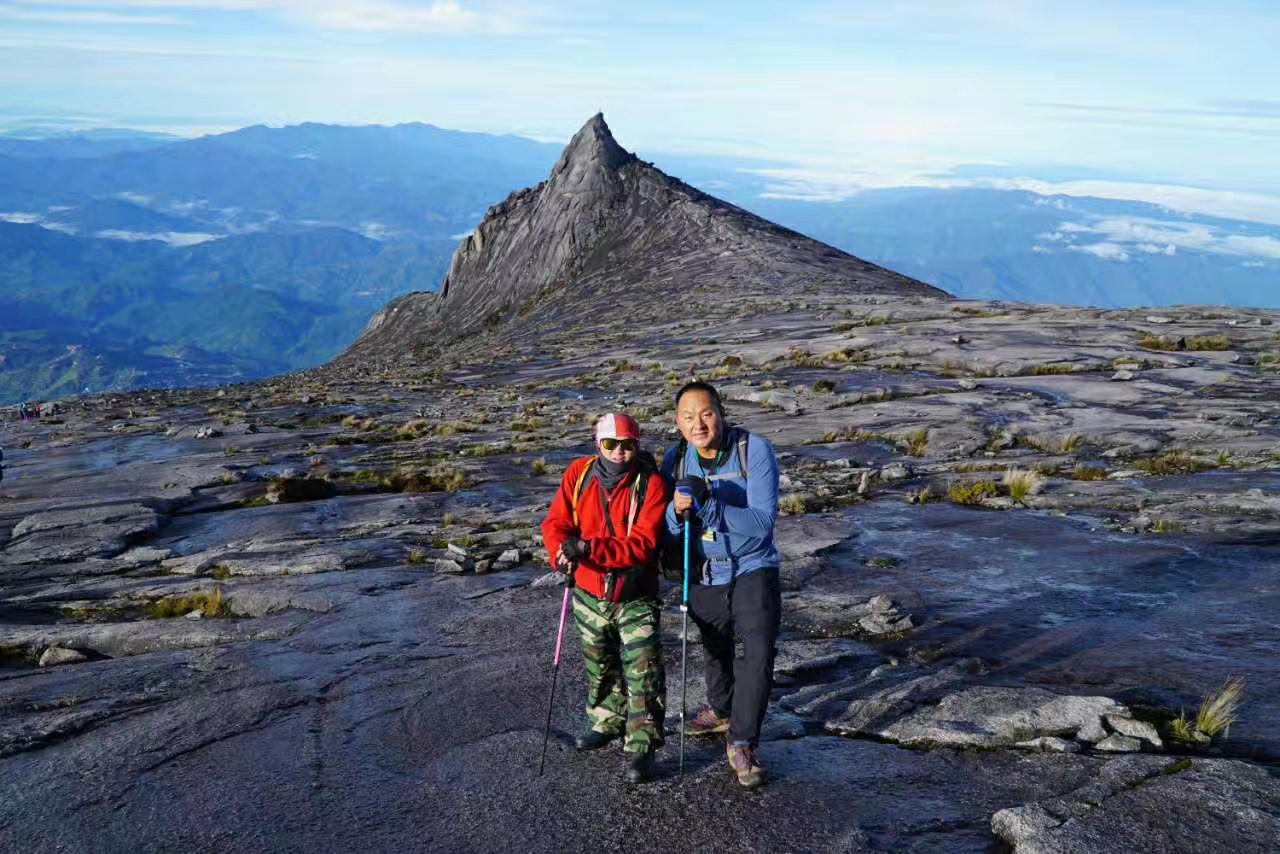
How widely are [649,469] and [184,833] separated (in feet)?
14.1

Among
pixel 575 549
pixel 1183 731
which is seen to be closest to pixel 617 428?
pixel 575 549

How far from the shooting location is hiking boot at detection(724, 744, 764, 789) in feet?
23.3

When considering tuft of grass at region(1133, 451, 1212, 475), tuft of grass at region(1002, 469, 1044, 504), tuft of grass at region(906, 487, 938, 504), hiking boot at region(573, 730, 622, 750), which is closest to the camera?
hiking boot at region(573, 730, 622, 750)

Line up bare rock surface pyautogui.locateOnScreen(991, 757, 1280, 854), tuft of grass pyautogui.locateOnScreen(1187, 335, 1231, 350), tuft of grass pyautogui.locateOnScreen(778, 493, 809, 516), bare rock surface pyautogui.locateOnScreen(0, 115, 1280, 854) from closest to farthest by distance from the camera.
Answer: bare rock surface pyautogui.locateOnScreen(991, 757, 1280, 854) → bare rock surface pyautogui.locateOnScreen(0, 115, 1280, 854) → tuft of grass pyautogui.locateOnScreen(778, 493, 809, 516) → tuft of grass pyautogui.locateOnScreen(1187, 335, 1231, 350)

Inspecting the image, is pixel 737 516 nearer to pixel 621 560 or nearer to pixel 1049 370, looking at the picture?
pixel 621 560

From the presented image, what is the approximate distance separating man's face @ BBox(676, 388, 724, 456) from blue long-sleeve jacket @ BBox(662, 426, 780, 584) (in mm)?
188

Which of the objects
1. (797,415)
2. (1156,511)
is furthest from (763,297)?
(1156,511)

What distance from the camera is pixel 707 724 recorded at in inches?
318

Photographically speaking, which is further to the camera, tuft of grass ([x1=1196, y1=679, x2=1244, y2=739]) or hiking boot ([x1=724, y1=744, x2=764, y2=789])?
tuft of grass ([x1=1196, y1=679, x2=1244, y2=739])

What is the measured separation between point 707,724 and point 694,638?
2491mm

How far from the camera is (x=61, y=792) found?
7.28 meters

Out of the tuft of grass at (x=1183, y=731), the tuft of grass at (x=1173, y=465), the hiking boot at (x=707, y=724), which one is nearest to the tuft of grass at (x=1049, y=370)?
the tuft of grass at (x=1173, y=465)

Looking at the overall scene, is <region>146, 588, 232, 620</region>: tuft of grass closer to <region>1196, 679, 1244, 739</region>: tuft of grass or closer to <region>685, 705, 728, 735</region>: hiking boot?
<region>685, 705, 728, 735</region>: hiking boot

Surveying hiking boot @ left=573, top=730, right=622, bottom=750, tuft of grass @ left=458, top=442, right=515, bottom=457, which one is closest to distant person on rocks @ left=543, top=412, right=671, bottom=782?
hiking boot @ left=573, top=730, right=622, bottom=750
